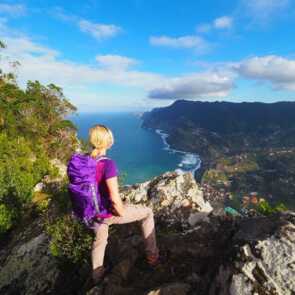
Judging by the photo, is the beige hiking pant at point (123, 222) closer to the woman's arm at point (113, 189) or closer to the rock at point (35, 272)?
the woman's arm at point (113, 189)

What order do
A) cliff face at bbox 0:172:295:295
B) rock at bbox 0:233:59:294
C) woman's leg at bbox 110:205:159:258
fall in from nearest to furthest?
cliff face at bbox 0:172:295:295
woman's leg at bbox 110:205:159:258
rock at bbox 0:233:59:294

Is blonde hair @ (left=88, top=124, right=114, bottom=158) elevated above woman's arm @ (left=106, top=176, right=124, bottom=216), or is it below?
above

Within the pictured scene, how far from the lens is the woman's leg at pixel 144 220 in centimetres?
605

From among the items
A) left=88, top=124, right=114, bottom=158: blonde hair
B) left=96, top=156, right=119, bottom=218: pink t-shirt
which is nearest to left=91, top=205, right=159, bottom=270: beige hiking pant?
left=96, top=156, right=119, bottom=218: pink t-shirt

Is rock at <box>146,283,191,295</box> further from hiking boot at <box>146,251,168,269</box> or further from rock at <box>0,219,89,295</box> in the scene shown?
rock at <box>0,219,89,295</box>

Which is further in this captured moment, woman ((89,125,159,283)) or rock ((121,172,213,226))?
rock ((121,172,213,226))

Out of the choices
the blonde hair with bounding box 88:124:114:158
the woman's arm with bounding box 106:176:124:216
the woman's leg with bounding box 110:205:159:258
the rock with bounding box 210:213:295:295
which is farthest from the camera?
the woman's leg with bounding box 110:205:159:258

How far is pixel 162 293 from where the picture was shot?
5.50m

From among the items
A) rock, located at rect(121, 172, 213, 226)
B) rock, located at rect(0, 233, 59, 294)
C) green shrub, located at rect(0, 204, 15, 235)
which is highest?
rock, located at rect(121, 172, 213, 226)

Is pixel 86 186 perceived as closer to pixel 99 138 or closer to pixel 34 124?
pixel 99 138

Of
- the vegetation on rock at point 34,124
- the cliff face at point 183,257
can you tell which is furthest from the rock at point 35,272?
the vegetation on rock at point 34,124

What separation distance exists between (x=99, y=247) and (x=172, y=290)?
73.1 inches

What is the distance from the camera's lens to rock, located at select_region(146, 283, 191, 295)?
5.50 metres

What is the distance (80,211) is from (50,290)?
3.87 m
